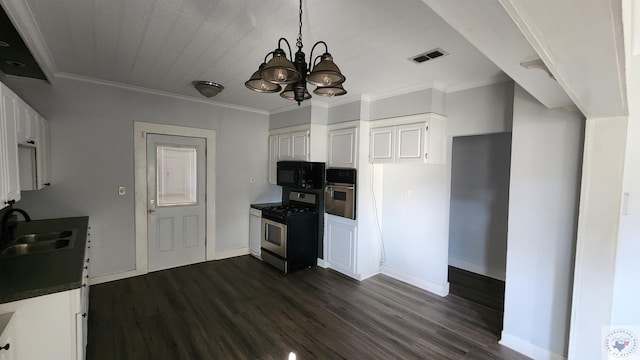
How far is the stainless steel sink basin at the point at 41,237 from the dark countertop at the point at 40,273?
21.4 inches

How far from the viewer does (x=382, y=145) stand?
12.0 feet

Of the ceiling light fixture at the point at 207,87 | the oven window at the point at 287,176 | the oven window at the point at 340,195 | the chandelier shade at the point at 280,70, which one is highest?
the ceiling light fixture at the point at 207,87

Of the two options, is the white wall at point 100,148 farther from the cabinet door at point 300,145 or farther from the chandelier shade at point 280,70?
the chandelier shade at point 280,70

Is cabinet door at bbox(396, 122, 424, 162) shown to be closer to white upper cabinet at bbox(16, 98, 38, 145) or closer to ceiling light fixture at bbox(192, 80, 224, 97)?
ceiling light fixture at bbox(192, 80, 224, 97)

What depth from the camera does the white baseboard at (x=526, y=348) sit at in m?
2.31

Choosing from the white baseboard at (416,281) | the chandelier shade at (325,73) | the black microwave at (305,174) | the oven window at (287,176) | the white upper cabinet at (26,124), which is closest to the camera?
the chandelier shade at (325,73)

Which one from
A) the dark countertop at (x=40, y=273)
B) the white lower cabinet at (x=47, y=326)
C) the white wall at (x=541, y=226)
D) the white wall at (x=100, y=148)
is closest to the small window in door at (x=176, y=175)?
the white wall at (x=100, y=148)

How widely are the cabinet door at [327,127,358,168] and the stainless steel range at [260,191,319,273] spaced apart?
2.38ft

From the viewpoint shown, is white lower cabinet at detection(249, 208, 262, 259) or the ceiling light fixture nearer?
the ceiling light fixture

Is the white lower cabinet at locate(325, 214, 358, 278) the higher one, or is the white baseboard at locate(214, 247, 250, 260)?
the white lower cabinet at locate(325, 214, 358, 278)

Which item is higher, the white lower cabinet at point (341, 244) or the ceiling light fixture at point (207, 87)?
the ceiling light fixture at point (207, 87)

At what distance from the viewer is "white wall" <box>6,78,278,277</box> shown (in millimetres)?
3215

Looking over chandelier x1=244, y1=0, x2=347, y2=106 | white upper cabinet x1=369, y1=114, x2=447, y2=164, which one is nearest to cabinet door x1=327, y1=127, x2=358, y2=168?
white upper cabinet x1=369, y1=114, x2=447, y2=164

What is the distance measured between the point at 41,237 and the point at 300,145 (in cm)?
305
